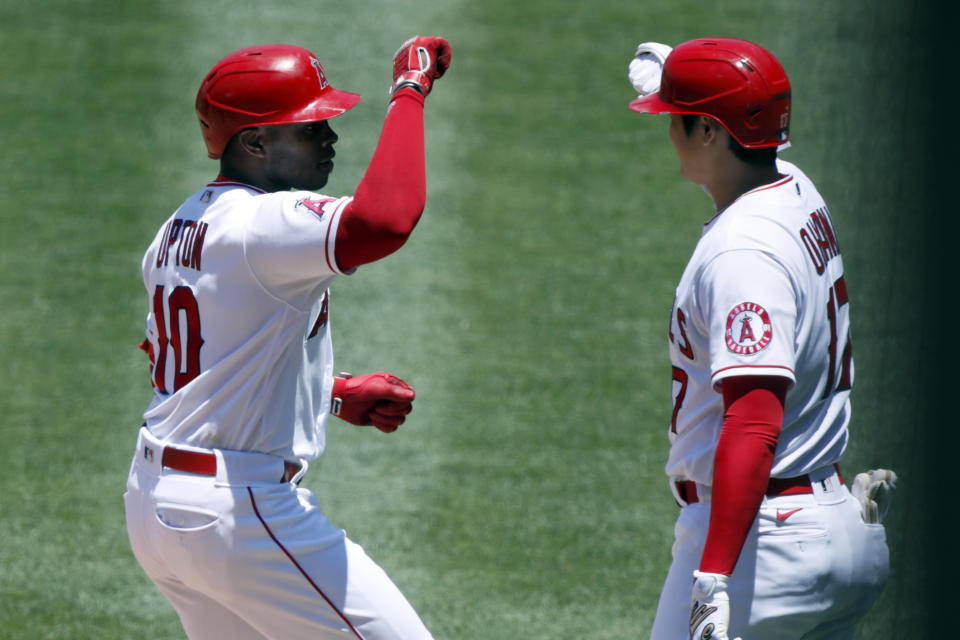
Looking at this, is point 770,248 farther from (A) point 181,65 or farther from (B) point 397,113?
(A) point 181,65

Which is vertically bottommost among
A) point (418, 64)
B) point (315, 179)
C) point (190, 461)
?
point (190, 461)

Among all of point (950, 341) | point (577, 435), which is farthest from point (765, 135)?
point (577, 435)

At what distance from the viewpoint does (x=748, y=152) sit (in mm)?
2967

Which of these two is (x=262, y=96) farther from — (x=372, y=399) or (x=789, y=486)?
(x=789, y=486)

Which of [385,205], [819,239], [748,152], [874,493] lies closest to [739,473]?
[874,493]

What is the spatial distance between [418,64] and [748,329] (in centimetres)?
107

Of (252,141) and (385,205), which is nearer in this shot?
(385,205)

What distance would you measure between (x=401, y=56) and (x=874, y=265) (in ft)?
4.07

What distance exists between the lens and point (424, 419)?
257 inches

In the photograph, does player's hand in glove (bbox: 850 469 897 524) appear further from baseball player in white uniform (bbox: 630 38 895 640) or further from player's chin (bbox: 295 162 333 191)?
player's chin (bbox: 295 162 333 191)

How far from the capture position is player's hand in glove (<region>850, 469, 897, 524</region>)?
2.77m

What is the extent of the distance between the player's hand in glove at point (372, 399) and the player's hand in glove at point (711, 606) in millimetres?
1250

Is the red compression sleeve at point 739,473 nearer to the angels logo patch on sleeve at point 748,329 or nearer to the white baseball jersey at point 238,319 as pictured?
the angels logo patch on sleeve at point 748,329

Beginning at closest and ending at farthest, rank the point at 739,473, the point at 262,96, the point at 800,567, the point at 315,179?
the point at 739,473 → the point at 800,567 → the point at 262,96 → the point at 315,179
